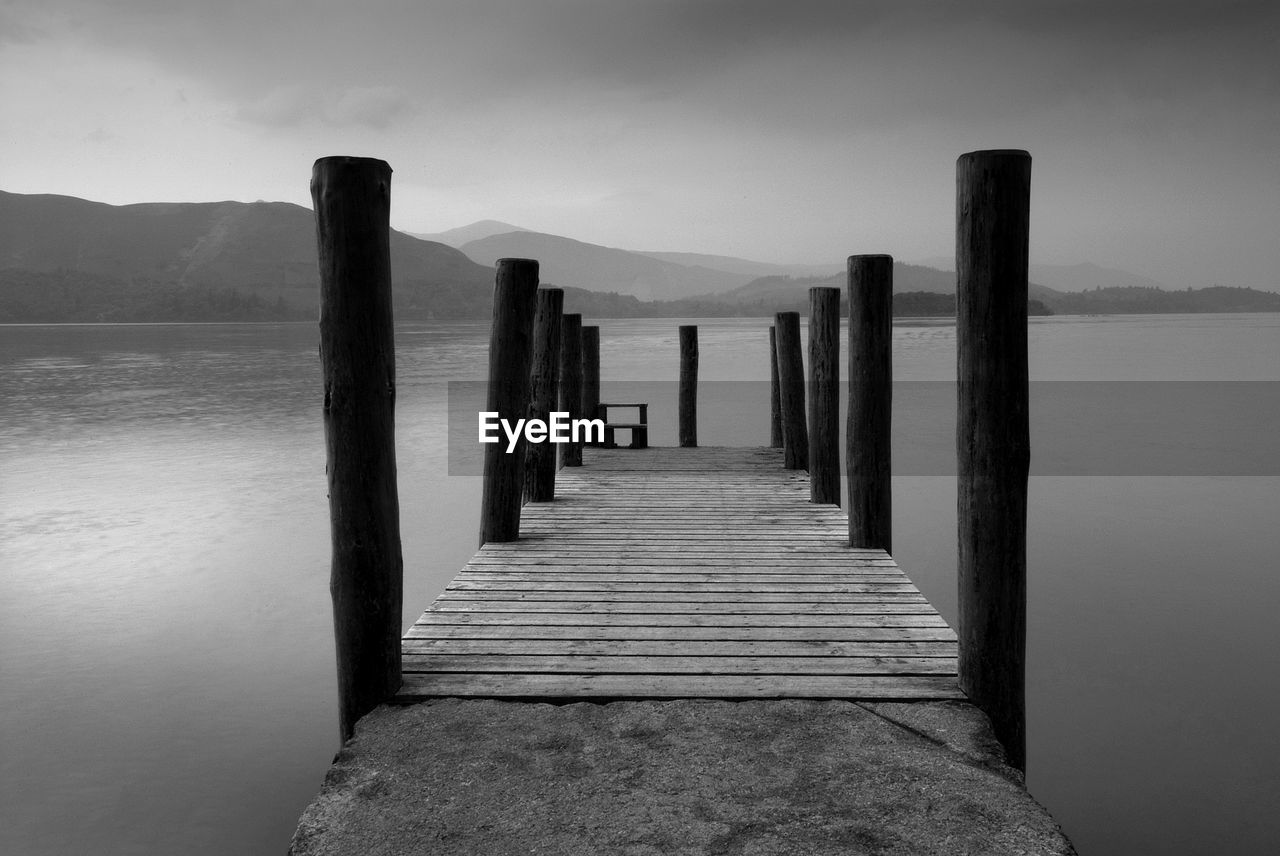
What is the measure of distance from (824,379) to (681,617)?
3.06m

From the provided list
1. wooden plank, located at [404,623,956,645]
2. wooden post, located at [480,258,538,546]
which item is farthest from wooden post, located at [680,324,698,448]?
wooden plank, located at [404,623,956,645]

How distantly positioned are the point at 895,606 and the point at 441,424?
2016cm

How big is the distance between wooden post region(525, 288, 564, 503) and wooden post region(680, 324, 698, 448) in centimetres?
508

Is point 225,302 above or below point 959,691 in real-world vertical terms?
above

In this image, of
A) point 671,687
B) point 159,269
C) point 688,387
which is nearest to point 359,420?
point 671,687

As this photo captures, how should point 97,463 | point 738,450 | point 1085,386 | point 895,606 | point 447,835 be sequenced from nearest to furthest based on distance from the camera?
point 447,835 → point 895,606 → point 738,450 → point 97,463 → point 1085,386

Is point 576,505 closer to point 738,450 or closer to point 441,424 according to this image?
point 738,450

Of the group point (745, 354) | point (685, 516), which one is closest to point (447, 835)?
point (685, 516)

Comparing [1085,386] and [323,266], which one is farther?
[1085,386]

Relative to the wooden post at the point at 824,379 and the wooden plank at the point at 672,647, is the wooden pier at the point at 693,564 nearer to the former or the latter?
the wooden plank at the point at 672,647

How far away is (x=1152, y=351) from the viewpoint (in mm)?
50938

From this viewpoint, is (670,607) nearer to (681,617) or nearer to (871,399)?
(681,617)

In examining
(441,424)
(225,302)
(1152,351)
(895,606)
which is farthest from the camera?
(225,302)

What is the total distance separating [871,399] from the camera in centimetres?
597
